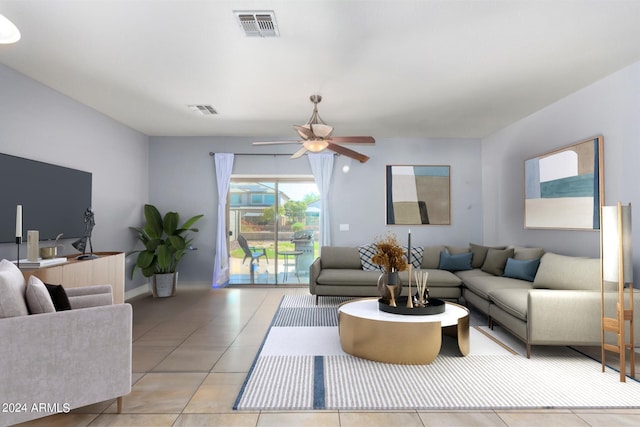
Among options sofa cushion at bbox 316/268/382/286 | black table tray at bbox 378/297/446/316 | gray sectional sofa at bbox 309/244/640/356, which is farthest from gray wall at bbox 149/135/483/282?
black table tray at bbox 378/297/446/316

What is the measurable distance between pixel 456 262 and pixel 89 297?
4.63m

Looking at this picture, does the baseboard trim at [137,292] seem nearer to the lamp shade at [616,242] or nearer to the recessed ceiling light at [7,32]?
the recessed ceiling light at [7,32]

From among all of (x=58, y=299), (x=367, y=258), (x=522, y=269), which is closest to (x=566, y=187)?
(x=522, y=269)

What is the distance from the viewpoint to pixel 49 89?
4.11 meters

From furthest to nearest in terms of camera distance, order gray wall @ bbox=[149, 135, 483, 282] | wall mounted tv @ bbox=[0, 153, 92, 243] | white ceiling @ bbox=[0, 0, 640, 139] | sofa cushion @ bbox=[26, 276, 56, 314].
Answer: gray wall @ bbox=[149, 135, 483, 282] → wall mounted tv @ bbox=[0, 153, 92, 243] → white ceiling @ bbox=[0, 0, 640, 139] → sofa cushion @ bbox=[26, 276, 56, 314]

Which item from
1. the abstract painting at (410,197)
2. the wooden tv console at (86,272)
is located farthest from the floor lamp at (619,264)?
the wooden tv console at (86,272)

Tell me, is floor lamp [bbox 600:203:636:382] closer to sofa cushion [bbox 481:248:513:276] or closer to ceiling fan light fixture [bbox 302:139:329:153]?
sofa cushion [bbox 481:248:513:276]

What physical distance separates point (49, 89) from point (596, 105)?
234 inches

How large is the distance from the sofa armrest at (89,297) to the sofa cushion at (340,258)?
3.33 meters

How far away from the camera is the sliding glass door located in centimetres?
665

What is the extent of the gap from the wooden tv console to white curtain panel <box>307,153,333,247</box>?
3184 millimetres

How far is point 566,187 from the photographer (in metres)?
4.36

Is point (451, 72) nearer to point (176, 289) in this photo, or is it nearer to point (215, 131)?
point (215, 131)

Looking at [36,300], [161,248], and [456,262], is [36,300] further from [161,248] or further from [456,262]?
[456,262]
